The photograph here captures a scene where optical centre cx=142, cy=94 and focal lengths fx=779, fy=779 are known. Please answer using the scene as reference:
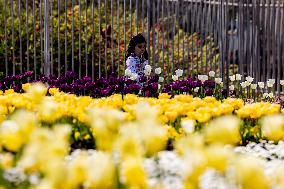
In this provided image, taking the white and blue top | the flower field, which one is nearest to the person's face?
the white and blue top

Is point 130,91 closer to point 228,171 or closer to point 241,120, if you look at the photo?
point 241,120

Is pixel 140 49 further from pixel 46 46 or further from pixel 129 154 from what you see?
pixel 129 154

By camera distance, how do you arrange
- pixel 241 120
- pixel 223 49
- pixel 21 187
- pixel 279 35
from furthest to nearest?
1. pixel 279 35
2. pixel 223 49
3. pixel 241 120
4. pixel 21 187

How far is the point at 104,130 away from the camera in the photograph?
2771 mm

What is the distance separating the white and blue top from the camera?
29.7 ft

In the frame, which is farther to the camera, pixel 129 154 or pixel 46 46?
pixel 46 46

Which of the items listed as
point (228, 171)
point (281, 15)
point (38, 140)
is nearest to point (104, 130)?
point (38, 140)

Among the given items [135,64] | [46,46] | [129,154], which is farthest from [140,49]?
[129,154]

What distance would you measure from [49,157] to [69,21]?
9.86 meters

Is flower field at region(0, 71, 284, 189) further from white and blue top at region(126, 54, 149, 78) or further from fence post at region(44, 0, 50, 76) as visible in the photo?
fence post at region(44, 0, 50, 76)

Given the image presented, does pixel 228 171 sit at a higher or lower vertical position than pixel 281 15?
lower

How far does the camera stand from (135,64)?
9.05 meters

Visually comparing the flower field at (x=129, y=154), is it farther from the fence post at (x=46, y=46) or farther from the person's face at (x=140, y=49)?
the fence post at (x=46, y=46)

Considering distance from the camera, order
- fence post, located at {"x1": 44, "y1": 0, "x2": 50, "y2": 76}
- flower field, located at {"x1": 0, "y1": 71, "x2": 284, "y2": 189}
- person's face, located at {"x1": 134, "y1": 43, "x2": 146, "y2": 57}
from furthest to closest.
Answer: fence post, located at {"x1": 44, "y1": 0, "x2": 50, "y2": 76} < person's face, located at {"x1": 134, "y1": 43, "x2": 146, "y2": 57} < flower field, located at {"x1": 0, "y1": 71, "x2": 284, "y2": 189}
